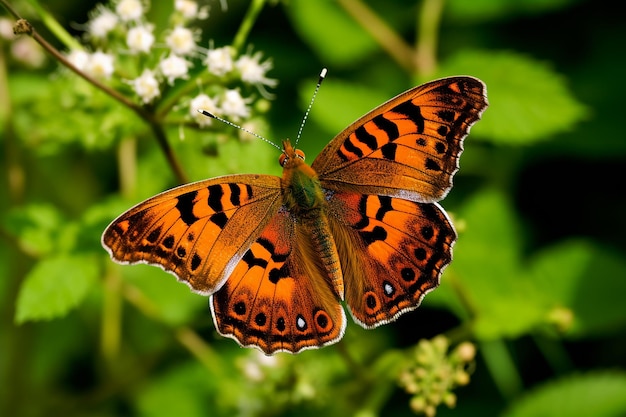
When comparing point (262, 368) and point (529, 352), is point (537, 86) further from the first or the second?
point (262, 368)

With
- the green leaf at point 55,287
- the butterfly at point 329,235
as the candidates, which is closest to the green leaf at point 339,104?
the butterfly at point 329,235

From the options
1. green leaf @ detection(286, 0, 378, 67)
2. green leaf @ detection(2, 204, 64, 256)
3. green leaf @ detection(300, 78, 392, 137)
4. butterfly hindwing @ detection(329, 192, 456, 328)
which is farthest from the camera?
green leaf @ detection(286, 0, 378, 67)

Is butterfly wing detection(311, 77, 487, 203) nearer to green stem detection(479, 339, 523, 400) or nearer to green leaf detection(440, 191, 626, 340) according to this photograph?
green leaf detection(440, 191, 626, 340)

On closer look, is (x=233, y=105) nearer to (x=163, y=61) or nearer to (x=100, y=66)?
(x=163, y=61)

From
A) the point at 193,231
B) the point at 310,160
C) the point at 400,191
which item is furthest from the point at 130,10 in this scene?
the point at 310,160

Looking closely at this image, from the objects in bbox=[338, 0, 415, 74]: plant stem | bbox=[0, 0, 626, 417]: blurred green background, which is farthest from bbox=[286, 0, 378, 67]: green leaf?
bbox=[338, 0, 415, 74]: plant stem

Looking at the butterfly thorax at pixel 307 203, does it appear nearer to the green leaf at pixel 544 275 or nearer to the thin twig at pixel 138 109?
the thin twig at pixel 138 109
